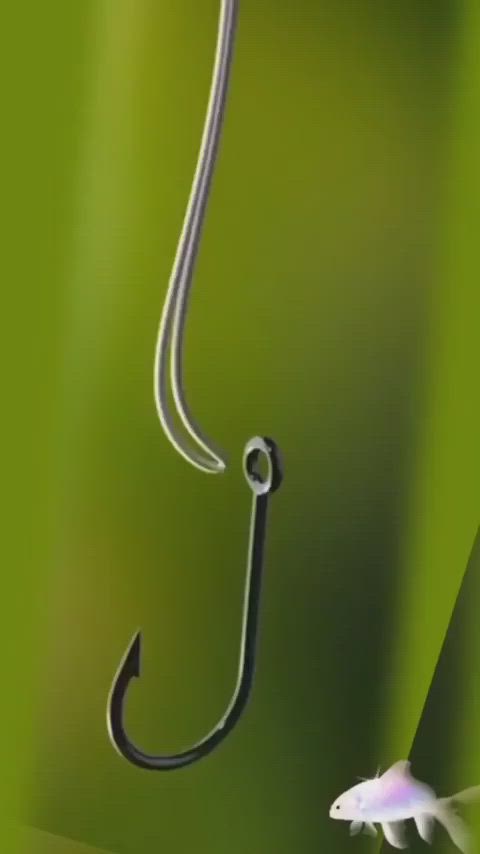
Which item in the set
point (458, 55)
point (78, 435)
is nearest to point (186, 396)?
point (78, 435)

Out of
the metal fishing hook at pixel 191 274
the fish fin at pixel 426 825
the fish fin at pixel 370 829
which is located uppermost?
the metal fishing hook at pixel 191 274

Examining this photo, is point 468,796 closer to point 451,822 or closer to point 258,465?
point 451,822

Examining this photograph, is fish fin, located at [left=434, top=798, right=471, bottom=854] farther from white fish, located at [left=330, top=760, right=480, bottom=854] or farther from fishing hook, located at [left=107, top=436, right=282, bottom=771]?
fishing hook, located at [left=107, top=436, right=282, bottom=771]

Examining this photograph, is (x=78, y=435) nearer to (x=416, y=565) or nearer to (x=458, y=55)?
(x=416, y=565)

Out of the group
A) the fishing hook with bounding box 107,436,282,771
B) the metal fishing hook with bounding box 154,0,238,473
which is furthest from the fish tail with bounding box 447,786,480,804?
the metal fishing hook with bounding box 154,0,238,473

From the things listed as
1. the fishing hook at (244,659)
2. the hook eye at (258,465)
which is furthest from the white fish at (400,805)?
the hook eye at (258,465)

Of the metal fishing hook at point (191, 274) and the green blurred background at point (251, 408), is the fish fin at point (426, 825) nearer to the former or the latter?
the green blurred background at point (251, 408)

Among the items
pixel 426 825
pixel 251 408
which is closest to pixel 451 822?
pixel 426 825
